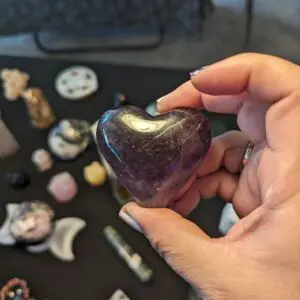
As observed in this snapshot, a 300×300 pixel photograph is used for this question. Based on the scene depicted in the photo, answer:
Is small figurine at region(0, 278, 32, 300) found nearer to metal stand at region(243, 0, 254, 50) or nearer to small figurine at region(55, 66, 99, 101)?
small figurine at region(55, 66, 99, 101)

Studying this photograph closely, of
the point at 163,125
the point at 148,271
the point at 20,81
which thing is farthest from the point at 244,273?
the point at 20,81

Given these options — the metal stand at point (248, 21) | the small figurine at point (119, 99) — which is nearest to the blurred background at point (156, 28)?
the metal stand at point (248, 21)

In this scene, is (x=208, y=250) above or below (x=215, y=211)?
above

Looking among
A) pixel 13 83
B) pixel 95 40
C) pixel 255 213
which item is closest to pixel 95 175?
pixel 13 83

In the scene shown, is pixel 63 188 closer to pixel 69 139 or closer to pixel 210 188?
pixel 69 139

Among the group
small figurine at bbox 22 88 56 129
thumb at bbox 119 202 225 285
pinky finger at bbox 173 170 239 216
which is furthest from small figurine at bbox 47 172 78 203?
thumb at bbox 119 202 225 285

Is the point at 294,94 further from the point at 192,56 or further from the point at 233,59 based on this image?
the point at 192,56

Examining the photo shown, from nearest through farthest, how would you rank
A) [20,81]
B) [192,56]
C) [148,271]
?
[148,271], [20,81], [192,56]
